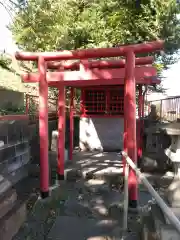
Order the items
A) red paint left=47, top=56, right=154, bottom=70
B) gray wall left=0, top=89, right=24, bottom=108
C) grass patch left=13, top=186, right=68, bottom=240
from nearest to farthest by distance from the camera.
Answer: grass patch left=13, top=186, right=68, bottom=240 → red paint left=47, top=56, right=154, bottom=70 → gray wall left=0, top=89, right=24, bottom=108

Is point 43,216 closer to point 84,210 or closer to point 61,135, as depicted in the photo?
point 84,210

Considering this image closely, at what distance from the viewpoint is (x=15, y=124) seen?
5477 mm

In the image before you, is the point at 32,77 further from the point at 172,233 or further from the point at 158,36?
the point at 158,36

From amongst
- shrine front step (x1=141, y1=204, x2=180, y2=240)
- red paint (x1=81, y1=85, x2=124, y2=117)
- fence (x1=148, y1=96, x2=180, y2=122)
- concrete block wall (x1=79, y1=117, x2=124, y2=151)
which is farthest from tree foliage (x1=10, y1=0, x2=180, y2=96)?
shrine front step (x1=141, y1=204, x2=180, y2=240)

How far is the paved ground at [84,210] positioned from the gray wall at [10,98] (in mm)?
3375

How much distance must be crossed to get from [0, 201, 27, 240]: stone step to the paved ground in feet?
3.81

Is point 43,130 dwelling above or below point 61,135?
above

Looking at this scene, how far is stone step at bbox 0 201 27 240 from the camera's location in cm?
208

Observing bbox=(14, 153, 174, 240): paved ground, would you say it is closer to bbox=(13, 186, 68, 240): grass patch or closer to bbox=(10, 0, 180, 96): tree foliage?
bbox=(13, 186, 68, 240): grass patch

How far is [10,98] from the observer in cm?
830

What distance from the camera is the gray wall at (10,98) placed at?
Result: 772cm

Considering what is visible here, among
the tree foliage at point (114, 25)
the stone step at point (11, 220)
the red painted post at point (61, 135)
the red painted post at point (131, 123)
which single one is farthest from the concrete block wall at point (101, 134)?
the stone step at point (11, 220)


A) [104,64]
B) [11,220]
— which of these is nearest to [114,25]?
[104,64]

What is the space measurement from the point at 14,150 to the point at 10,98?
349cm
